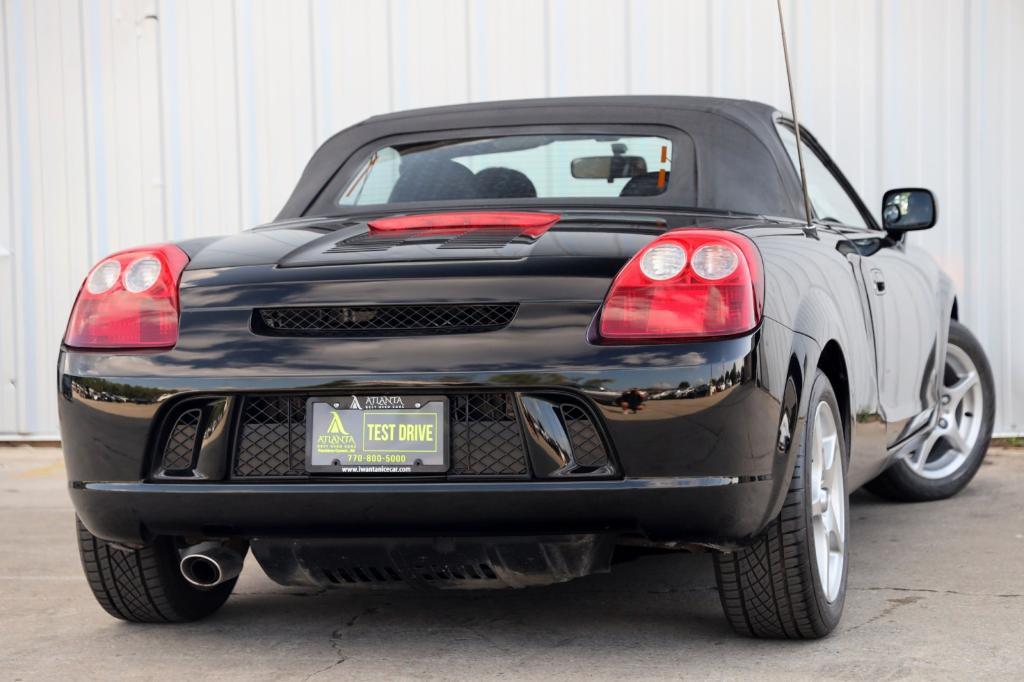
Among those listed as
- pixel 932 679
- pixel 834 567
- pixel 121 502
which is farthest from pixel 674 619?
pixel 121 502

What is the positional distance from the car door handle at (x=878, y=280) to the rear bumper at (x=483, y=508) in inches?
61.4

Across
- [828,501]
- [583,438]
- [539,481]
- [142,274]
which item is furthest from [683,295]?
[142,274]

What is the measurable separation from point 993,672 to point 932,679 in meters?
0.16

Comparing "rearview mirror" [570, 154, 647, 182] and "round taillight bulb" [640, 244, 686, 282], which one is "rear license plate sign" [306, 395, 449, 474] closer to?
"round taillight bulb" [640, 244, 686, 282]

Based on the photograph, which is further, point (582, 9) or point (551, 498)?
point (582, 9)

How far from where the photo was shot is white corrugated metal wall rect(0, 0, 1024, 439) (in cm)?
765

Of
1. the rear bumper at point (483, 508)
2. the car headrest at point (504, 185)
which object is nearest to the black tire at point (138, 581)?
the rear bumper at point (483, 508)

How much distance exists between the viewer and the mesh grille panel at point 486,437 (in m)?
3.15

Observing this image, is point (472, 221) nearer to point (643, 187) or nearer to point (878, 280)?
point (643, 187)

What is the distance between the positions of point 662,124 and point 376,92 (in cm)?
421

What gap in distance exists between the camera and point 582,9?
7.93 metres

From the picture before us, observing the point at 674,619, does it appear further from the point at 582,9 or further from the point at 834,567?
the point at 582,9

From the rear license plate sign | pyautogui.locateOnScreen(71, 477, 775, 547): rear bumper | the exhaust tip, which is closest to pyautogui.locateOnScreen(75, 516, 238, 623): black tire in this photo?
the exhaust tip

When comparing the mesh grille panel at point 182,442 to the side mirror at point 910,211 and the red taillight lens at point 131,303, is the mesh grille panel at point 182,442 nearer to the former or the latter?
the red taillight lens at point 131,303
